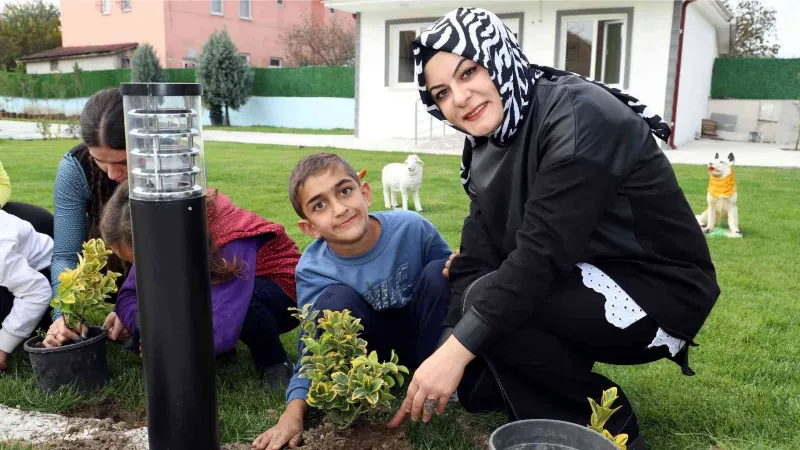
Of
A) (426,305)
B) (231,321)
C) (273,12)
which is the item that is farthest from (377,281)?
(273,12)

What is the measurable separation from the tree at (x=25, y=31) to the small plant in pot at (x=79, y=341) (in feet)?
144

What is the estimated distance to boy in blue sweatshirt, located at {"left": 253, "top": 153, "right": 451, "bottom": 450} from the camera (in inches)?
94.7

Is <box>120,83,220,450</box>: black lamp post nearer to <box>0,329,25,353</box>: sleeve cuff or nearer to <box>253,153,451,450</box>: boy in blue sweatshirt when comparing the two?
<box>253,153,451,450</box>: boy in blue sweatshirt

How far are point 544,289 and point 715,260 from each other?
3566mm

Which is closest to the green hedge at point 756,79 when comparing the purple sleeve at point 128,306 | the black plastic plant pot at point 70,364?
the purple sleeve at point 128,306

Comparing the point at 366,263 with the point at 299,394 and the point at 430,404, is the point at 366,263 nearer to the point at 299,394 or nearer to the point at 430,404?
the point at 299,394

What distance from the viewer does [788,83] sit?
18172 mm

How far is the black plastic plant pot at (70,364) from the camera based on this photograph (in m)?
2.56

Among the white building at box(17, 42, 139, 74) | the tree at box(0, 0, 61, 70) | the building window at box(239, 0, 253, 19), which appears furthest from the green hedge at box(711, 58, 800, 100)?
the tree at box(0, 0, 61, 70)

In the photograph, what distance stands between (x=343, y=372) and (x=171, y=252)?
0.69 metres

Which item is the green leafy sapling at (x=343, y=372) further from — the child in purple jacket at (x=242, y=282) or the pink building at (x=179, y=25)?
the pink building at (x=179, y=25)

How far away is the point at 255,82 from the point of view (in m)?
24.8

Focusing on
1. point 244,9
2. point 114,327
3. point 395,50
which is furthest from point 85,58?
point 114,327

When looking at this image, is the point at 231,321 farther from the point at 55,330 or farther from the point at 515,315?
the point at 515,315
